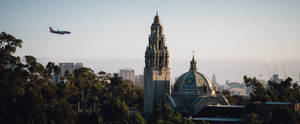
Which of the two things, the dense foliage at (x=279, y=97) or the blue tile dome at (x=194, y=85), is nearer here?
the dense foliage at (x=279, y=97)

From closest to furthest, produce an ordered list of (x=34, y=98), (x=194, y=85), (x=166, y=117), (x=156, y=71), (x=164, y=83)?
(x=34, y=98), (x=166, y=117), (x=194, y=85), (x=156, y=71), (x=164, y=83)

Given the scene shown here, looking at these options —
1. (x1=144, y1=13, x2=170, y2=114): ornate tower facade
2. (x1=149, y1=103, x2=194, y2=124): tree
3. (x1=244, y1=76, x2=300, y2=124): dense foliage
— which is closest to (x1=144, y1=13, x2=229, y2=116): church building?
(x1=144, y1=13, x2=170, y2=114): ornate tower facade

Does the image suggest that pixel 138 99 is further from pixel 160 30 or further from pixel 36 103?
pixel 36 103

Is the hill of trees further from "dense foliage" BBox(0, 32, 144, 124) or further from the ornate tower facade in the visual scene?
the ornate tower facade

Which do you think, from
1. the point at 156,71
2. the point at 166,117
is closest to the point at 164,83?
the point at 156,71

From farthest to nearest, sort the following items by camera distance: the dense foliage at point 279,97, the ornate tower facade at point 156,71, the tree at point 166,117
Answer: the ornate tower facade at point 156,71
the tree at point 166,117
the dense foliage at point 279,97

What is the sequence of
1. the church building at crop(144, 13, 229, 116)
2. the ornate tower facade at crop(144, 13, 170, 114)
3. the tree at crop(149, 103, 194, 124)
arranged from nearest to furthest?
the tree at crop(149, 103, 194, 124) → the church building at crop(144, 13, 229, 116) → the ornate tower facade at crop(144, 13, 170, 114)

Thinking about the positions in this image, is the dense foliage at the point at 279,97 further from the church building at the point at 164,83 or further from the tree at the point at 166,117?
the tree at the point at 166,117

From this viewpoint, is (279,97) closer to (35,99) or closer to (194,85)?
(194,85)

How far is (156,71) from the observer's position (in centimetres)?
11656

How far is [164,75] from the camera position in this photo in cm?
11744

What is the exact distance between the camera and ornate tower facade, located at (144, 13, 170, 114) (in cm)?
11669

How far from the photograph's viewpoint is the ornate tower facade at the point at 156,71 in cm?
11669

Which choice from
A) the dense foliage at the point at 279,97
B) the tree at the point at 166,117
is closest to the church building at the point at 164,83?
the dense foliage at the point at 279,97
